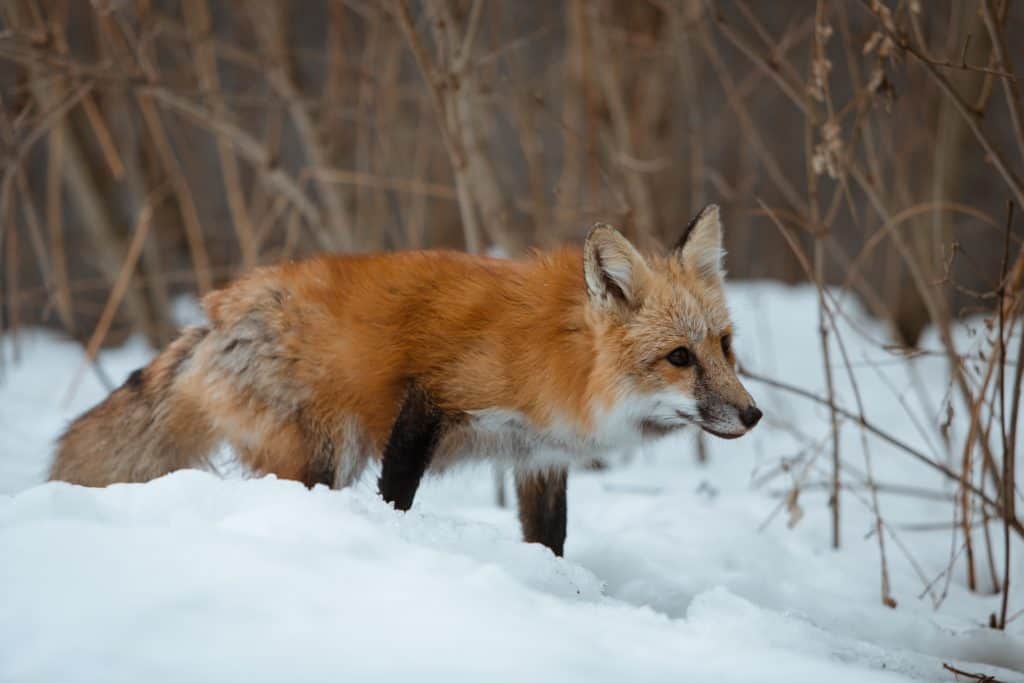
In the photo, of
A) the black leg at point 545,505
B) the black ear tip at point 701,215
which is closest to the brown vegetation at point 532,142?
the black ear tip at point 701,215

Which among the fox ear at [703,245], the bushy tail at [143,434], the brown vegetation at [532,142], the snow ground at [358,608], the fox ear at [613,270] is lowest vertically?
the snow ground at [358,608]

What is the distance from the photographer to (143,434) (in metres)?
2.60

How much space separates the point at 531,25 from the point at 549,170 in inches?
56.5

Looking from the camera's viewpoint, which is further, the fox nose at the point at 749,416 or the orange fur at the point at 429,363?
the orange fur at the point at 429,363

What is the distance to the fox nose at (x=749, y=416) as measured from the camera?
7.34 ft

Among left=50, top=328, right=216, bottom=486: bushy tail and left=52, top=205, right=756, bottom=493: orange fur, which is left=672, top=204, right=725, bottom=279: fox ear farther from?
left=50, top=328, right=216, bottom=486: bushy tail

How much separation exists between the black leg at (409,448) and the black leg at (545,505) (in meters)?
0.40

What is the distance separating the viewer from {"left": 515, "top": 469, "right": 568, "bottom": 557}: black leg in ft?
8.93

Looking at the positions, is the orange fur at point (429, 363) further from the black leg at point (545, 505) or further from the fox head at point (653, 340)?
the black leg at point (545, 505)

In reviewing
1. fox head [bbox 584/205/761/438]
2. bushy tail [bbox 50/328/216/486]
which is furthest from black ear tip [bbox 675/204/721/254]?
bushy tail [bbox 50/328/216/486]

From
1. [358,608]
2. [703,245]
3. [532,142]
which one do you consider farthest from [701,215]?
[532,142]

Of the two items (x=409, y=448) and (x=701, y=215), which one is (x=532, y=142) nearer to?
(x=701, y=215)

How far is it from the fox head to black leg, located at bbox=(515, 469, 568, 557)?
0.38 meters

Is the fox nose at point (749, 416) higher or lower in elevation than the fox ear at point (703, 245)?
lower
